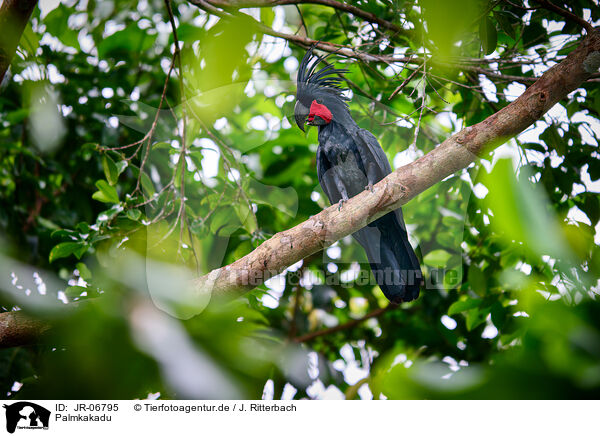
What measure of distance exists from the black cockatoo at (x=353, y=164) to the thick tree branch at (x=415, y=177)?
0.18m

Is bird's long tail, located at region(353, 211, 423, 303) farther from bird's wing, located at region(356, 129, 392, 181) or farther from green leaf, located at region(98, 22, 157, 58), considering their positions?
green leaf, located at region(98, 22, 157, 58)

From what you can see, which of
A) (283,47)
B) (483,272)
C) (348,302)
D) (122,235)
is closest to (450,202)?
(483,272)

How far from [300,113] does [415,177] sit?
0.44 m

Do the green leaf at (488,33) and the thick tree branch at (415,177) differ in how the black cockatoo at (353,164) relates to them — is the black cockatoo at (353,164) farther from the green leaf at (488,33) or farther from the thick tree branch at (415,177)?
the green leaf at (488,33)

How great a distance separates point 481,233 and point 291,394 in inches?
30.0

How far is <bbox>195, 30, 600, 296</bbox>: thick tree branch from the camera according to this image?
3.39 feet

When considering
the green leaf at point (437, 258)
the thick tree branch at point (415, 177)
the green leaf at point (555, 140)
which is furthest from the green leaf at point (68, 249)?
the green leaf at point (555, 140)

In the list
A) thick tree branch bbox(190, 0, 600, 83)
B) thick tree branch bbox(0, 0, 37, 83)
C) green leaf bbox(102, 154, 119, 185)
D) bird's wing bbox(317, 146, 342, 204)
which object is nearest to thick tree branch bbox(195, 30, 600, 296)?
thick tree branch bbox(190, 0, 600, 83)

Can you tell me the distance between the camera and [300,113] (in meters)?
1.36

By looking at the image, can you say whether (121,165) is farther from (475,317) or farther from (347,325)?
(475,317)

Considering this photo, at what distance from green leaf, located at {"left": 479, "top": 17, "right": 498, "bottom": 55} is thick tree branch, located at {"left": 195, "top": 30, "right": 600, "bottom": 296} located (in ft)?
0.47
